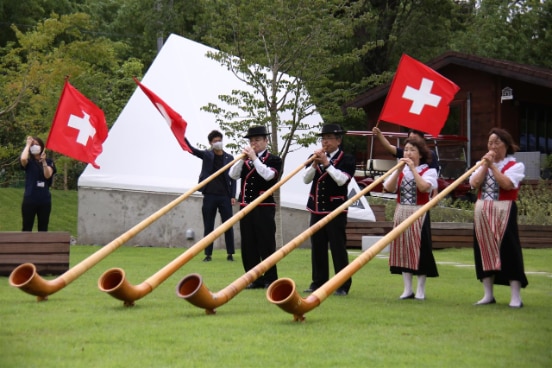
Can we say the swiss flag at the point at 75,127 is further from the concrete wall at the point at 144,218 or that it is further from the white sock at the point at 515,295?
the white sock at the point at 515,295

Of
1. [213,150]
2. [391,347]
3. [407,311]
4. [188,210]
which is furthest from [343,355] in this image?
[188,210]

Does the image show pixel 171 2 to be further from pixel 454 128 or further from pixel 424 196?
pixel 424 196

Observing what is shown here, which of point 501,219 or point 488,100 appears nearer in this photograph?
point 501,219

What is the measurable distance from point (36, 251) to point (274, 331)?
508cm

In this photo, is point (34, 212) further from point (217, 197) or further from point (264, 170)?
point (264, 170)

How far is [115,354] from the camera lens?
21.5 feet

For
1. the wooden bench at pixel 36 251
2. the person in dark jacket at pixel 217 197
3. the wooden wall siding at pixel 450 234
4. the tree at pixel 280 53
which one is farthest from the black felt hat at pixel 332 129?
the wooden wall siding at pixel 450 234

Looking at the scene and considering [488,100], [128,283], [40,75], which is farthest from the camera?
Result: [488,100]

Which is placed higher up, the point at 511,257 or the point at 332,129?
the point at 332,129

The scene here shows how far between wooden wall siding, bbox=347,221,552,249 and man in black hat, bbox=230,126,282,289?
6.70 metres

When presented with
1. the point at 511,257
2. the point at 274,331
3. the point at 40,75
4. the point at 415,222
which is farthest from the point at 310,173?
the point at 40,75

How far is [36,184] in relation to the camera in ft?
46.4

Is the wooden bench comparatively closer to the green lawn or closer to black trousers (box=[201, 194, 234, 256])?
the green lawn

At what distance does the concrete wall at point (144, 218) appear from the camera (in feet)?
60.1
